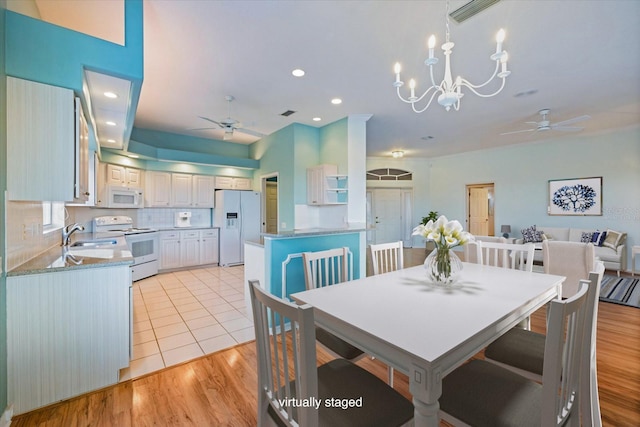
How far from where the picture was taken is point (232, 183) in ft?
21.3

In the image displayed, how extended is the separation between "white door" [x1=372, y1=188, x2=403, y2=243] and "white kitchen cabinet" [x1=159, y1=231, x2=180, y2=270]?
18.4 ft

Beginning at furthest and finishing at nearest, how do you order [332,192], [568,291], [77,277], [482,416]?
[332,192], [568,291], [77,277], [482,416]

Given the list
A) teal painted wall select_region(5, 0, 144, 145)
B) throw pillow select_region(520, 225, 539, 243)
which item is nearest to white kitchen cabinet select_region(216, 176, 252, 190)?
teal painted wall select_region(5, 0, 144, 145)

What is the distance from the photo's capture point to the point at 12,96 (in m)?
1.69

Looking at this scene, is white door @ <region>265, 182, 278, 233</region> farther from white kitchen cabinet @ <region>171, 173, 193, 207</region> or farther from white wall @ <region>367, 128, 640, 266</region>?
white wall @ <region>367, 128, 640, 266</region>

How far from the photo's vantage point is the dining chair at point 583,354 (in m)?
1.16

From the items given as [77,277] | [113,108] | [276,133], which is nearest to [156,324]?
[77,277]

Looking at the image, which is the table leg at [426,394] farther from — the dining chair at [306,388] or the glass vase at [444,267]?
the glass vase at [444,267]

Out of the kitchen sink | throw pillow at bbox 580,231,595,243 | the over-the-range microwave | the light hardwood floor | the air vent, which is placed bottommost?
the light hardwood floor

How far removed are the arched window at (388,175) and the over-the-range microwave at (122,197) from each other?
6109 mm

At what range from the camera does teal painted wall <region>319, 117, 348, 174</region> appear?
458 centimetres

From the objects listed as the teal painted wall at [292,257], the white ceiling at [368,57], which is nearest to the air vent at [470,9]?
the white ceiling at [368,57]

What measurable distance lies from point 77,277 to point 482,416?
2.46m

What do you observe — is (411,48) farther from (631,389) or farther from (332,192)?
(631,389)
